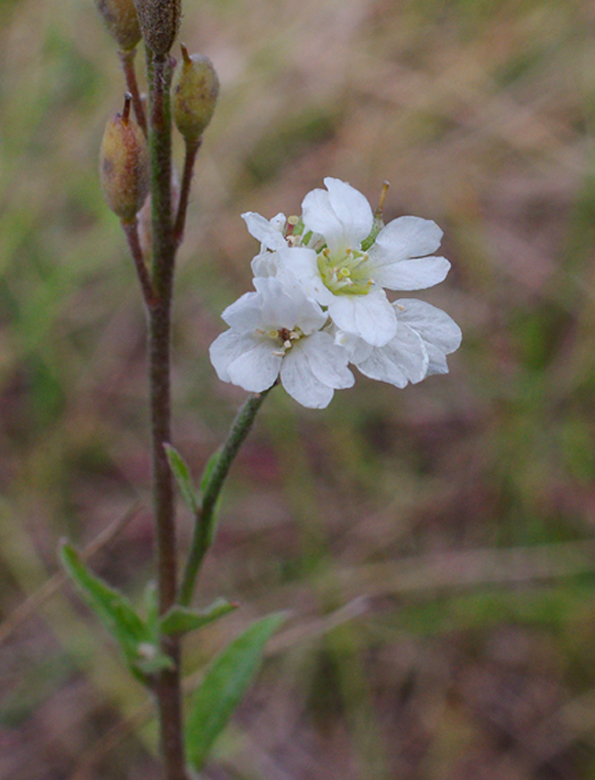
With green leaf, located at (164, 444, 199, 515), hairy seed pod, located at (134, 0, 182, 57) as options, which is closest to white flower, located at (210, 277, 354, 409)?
green leaf, located at (164, 444, 199, 515)

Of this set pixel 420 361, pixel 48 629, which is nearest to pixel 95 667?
pixel 48 629

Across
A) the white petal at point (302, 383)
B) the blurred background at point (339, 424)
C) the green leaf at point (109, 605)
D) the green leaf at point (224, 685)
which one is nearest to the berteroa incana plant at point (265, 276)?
the white petal at point (302, 383)

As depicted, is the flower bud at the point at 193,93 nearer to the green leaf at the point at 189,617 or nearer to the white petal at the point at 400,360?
the white petal at the point at 400,360

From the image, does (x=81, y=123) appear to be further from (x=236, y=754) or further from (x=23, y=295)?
(x=236, y=754)

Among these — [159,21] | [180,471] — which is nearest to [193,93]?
[159,21]

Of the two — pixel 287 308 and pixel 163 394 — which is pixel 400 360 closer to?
pixel 287 308

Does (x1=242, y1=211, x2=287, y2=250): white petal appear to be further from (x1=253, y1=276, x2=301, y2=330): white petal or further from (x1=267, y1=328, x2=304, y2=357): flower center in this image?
(x1=267, y1=328, x2=304, y2=357): flower center
